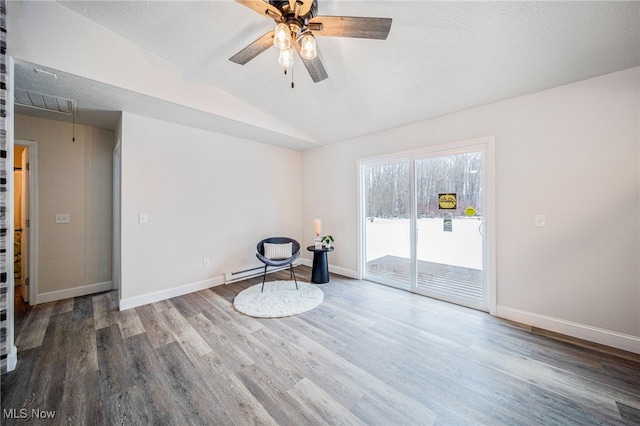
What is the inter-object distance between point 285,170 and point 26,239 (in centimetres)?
387

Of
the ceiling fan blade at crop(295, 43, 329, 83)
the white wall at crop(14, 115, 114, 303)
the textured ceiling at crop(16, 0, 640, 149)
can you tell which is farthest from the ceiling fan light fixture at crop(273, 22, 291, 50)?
the white wall at crop(14, 115, 114, 303)

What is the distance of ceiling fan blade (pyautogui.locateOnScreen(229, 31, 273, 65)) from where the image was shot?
168 centimetres

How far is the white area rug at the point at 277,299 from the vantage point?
2.82 meters

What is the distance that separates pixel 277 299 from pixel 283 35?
2.91 meters

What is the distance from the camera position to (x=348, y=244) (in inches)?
166

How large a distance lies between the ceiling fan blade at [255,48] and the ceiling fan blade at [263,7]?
5.1 inches

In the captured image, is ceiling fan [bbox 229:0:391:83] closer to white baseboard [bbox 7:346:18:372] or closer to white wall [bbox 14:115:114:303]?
white baseboard [bbox 7:346:18:372]

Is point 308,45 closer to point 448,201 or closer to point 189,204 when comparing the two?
point 448,201

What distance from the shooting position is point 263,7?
1445 millimetres

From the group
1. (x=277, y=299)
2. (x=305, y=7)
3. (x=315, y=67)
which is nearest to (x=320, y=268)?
(x=277, y=299)

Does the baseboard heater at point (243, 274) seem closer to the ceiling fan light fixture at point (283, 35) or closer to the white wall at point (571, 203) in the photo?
the ceiling fan light fixture at point (283, 35)

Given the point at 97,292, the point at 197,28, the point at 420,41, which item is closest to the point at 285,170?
the point at 197,28

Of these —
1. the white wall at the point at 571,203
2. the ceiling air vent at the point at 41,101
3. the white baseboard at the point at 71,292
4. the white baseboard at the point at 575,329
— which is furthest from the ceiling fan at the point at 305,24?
the white baseboard at the point at 71,292

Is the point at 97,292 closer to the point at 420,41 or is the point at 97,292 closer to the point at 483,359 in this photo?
the point at 483,359
